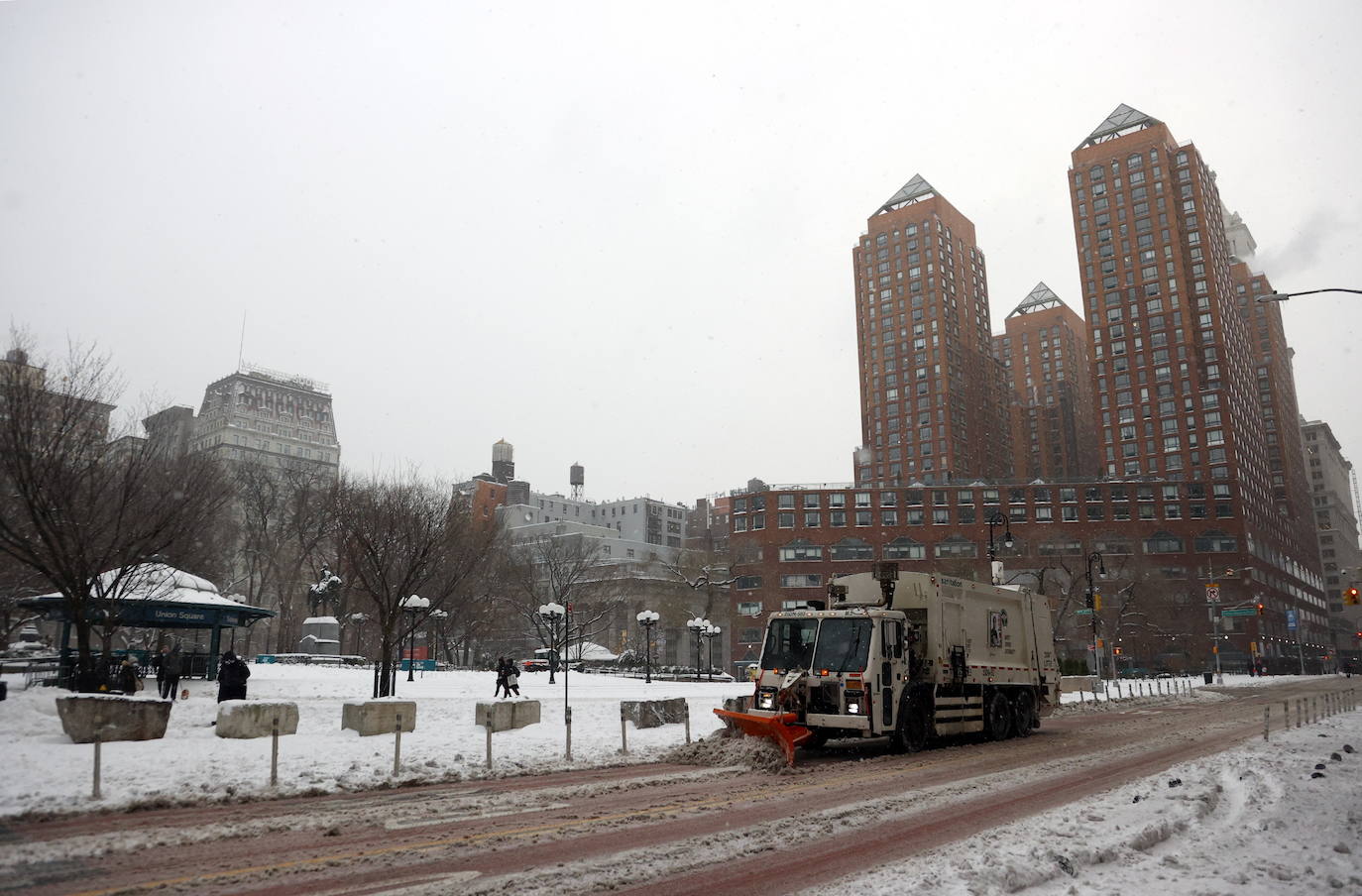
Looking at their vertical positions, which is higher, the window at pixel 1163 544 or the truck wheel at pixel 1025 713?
the window at pixel 1163 544

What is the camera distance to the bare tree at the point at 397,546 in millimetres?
29922

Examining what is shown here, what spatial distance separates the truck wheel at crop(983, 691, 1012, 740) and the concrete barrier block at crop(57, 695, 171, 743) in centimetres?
1725

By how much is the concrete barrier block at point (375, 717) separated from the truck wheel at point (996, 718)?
1278cm

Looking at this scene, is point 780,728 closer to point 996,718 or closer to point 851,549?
point 996,718

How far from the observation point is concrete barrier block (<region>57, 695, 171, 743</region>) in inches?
648

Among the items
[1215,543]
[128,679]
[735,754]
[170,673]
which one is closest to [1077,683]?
[735,754]

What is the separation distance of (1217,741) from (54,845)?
20.8m

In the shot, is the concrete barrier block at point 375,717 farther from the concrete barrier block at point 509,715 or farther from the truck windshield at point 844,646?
the truck windshield at point 844,646

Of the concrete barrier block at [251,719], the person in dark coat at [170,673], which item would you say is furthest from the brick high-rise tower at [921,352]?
the concrete barrier block at [251,719]

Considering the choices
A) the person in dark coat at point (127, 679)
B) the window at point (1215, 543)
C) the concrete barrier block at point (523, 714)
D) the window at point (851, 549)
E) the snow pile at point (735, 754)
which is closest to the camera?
the snow pile at point (735, 754)

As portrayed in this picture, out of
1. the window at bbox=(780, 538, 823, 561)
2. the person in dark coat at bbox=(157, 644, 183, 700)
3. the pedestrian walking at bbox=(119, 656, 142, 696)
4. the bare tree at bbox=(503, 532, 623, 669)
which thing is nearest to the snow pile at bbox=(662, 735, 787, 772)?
the person in dark coat at bbox=(157, 644, 183, 700)

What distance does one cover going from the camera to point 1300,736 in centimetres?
1898

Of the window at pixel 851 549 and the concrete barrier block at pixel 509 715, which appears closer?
the concrete barrier block at pixel 509 715

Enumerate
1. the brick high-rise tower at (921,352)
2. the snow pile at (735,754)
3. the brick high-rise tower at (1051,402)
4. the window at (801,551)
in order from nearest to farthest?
the snow pile at (735,754) → the window at (801,551) → the brick high-rise tower at (921,352) → the brick high-rise tower at (1051,402)
